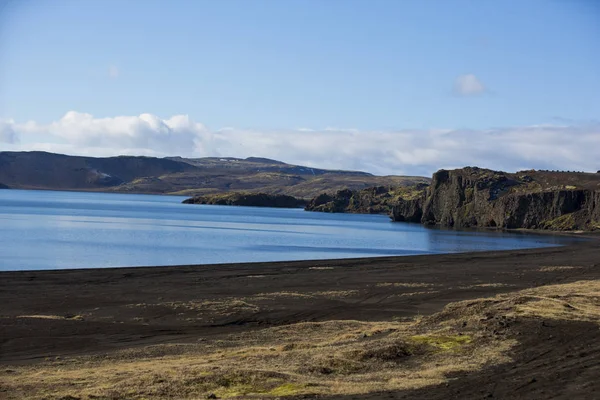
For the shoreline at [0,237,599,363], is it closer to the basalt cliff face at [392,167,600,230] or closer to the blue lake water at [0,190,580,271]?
the blue lake water at [0,190,580,271]

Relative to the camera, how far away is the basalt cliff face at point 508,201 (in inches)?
4510

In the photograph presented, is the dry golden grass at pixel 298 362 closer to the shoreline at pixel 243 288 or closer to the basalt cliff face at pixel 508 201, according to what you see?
the shoreline at pixel 243 288

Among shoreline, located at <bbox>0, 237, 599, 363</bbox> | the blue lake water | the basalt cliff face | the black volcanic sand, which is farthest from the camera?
the basalt cliff face

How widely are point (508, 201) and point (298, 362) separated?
110 meters

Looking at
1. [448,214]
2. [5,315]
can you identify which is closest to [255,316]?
[5,315]

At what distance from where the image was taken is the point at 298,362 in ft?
59.2

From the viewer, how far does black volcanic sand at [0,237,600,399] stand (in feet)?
55.8

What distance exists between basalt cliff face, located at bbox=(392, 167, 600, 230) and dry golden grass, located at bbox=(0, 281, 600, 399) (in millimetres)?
92809

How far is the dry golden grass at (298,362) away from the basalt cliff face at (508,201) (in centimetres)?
9281

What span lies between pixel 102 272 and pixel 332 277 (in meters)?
13.0

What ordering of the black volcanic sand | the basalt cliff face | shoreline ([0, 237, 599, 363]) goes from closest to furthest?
the black volcanic sand, shoreline ([0, 237, 599, 363]), the basalt cliff face

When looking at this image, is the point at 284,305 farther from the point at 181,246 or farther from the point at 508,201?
the point at 508,201

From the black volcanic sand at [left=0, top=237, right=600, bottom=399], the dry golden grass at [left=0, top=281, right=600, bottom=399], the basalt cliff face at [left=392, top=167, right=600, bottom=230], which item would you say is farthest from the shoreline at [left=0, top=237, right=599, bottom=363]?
the basalt cliff face at [left=392, top=167, right=600, bottom=230]

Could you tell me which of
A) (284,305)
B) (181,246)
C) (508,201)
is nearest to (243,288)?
(284,305)
